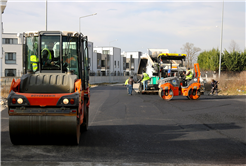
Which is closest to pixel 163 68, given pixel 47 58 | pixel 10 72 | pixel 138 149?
pixel 47 58

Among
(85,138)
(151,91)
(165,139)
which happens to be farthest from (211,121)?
(151,91)

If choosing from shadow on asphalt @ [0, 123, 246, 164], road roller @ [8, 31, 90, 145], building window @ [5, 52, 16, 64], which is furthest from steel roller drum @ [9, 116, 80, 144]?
building window @ [5, 52, 16, 64]

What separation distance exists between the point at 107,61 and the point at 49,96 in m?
74.3

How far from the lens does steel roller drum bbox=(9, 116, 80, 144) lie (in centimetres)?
624

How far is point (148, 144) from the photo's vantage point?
281 inches

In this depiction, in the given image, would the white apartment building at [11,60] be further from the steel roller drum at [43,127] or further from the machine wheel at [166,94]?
the steel roller drum at [43,127]

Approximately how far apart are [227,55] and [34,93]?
34.5 meters

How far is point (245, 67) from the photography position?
37312mm

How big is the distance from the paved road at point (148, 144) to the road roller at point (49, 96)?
15.8 inches

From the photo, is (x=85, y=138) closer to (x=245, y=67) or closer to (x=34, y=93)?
(x=34, y=93)

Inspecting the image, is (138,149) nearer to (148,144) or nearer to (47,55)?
(148,144)

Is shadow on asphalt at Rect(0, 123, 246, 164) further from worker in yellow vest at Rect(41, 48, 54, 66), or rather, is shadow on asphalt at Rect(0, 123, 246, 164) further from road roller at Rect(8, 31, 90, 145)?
worker in yellow vest at Rect(41, 48, 54, 66)

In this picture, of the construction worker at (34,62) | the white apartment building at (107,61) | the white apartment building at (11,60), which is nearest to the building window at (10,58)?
the white apartment building at (11,60)

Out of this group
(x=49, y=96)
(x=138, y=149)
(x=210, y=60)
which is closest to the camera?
(x=49, y=96)
